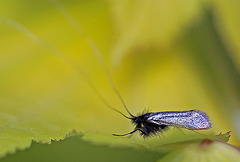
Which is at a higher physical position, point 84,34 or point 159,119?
point 84,34

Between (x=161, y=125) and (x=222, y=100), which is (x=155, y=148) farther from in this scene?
(x=222, y=100)

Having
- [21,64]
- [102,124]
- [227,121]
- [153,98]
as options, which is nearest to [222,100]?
[227,121]

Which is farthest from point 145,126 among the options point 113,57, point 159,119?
point 113,57

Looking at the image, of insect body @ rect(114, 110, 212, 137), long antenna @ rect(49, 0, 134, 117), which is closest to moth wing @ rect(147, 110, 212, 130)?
insect body @ rect(114, 110, 212, 137)

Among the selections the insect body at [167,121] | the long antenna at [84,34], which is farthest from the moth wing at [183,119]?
the long antenna at [84,34]

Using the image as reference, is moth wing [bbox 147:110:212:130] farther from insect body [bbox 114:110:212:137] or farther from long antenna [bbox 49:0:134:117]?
long antenna [bbox 49:0:134:117]

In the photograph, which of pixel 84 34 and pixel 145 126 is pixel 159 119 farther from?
pixel 84 34
